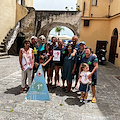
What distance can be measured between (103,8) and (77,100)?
10.2 meters

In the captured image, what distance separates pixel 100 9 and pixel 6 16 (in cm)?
819

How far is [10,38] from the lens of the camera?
1167 centimetres

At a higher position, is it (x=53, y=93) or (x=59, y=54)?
(x=59, y=54)

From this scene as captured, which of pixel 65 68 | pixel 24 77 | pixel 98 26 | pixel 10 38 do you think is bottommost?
pixel 24 77

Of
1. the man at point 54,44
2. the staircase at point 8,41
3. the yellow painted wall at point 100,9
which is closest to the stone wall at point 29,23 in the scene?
the staircase at point 8,41

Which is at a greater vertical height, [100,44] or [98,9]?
[98,9]

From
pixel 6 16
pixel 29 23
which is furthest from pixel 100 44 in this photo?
pixel 6 16

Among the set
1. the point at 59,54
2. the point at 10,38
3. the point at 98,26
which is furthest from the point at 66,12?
the point at 59,54

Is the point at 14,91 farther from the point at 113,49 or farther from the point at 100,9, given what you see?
the point at 100,9

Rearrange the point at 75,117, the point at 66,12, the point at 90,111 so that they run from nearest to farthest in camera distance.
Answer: the point at 75,117
the point at 90,111
the point at 66,12

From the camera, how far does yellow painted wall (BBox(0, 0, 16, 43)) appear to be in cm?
1141

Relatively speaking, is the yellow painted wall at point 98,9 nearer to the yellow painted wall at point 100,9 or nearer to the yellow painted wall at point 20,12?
the yellow painted wall at point 100,9

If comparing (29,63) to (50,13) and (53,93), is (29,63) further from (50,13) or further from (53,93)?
(50,13)

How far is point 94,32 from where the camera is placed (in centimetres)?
1175
